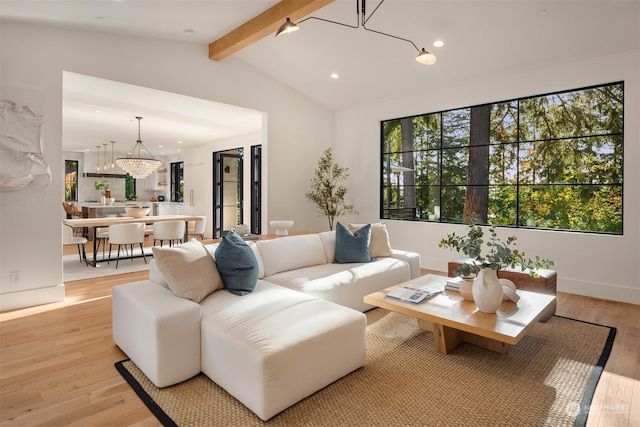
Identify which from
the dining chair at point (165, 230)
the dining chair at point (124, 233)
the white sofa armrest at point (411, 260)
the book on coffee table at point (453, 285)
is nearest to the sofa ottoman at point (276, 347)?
the book on coffee table at point (453, 285)

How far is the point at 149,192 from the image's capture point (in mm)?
12945

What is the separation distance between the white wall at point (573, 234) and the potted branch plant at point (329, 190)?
101cm

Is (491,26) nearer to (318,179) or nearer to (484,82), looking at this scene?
(484,82)

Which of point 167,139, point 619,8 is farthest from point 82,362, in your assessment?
point 167,139

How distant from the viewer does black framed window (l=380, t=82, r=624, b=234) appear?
14.5ft

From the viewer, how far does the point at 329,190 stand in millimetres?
6453

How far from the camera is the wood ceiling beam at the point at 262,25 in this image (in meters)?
3.66

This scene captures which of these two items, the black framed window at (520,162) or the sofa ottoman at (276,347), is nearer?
the sofa ottoman at (276,347)

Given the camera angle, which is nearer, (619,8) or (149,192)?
(619,8)

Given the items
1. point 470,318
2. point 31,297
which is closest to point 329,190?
point 470,318

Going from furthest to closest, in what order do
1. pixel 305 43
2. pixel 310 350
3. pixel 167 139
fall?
pixel 167 139 < pixel 305 43 < pixel 310 350

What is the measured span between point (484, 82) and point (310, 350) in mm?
4663

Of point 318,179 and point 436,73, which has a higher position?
point 436,73

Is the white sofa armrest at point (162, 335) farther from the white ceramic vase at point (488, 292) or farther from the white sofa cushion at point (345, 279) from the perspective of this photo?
the white ceramic vase at point (488, 292)
